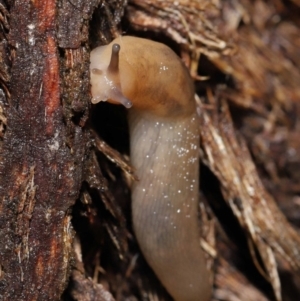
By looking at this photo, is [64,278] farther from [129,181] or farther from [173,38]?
[173,38]

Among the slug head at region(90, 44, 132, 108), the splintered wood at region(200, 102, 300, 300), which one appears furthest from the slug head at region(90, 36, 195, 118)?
the splintered wood at region(200, 102, 300, 300)

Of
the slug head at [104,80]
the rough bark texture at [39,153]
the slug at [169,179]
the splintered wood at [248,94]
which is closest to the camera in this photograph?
the rough bark texture at [39,153]

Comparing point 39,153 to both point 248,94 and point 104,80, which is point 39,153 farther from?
point 248,94

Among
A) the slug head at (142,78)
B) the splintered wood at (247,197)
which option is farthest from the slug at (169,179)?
the splintered wood at (247,197)

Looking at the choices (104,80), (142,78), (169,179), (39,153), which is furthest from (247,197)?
(39,153)

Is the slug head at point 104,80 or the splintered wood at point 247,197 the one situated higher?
the slug head at point 104,80

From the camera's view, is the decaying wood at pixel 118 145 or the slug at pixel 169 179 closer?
the decaying wood at pixel 118 145

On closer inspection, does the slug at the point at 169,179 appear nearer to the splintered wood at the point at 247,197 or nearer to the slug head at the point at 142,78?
the slug head at the point at 142,78
